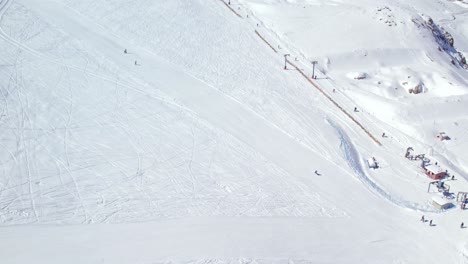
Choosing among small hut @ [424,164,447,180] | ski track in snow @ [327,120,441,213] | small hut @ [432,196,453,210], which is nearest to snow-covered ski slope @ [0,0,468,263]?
ski track in snow @ [327,120,441,213]

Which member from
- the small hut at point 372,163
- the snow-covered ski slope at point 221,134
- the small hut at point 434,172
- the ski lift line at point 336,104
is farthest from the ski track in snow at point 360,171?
the small hut at point 434,172

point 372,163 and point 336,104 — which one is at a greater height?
point 336,104

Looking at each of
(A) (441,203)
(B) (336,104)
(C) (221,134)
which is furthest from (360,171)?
(C) (221,134)

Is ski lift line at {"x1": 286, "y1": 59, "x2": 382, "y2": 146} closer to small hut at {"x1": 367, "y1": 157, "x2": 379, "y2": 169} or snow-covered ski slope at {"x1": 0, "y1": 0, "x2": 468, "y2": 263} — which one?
snow-covered ski slope at {"x1": 0, "y1": 0, "x2": 468, "y2": 263}

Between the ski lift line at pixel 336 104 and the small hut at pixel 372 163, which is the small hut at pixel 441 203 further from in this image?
the ski lift line at pixel 336 104

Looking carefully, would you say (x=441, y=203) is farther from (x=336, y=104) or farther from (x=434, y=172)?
(x=336, y=104)

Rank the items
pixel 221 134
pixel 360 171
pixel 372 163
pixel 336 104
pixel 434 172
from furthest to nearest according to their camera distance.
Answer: pixel 336 104, pixel 221 134, pixel 372 163, pixel 360 171, pixel 434 172
